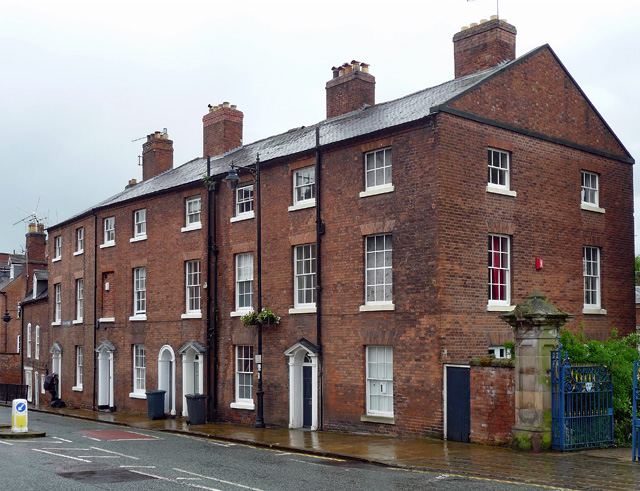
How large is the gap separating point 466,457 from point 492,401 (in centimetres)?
205

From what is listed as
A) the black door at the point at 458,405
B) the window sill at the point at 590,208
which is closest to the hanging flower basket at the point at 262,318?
the black door at the point at 458,405

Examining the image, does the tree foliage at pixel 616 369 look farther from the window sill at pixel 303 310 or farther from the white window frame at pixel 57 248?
the white window frame at pixel 57 248

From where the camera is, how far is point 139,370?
3108 cm

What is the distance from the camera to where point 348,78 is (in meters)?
26.9

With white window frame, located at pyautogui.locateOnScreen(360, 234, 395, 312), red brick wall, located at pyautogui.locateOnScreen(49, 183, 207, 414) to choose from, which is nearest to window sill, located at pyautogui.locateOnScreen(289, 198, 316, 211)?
white window frame, located at pyautogui.locateOnScreen(360, 234, 395, 312)

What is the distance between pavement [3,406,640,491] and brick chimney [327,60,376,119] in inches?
442

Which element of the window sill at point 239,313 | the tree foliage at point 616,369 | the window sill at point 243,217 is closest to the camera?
the tree foliage at point 616,369

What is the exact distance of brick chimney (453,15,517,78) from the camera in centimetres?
2297

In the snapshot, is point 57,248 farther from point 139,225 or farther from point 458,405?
point 458,405

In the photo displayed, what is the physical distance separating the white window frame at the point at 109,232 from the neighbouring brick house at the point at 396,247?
360cm

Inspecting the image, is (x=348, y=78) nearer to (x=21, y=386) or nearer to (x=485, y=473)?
(x=485, y=473)

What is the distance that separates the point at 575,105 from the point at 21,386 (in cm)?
3428

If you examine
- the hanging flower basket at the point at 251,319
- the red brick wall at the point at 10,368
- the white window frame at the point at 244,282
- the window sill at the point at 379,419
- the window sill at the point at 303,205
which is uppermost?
the window sill at the point at 303,205

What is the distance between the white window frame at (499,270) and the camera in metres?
20.5
